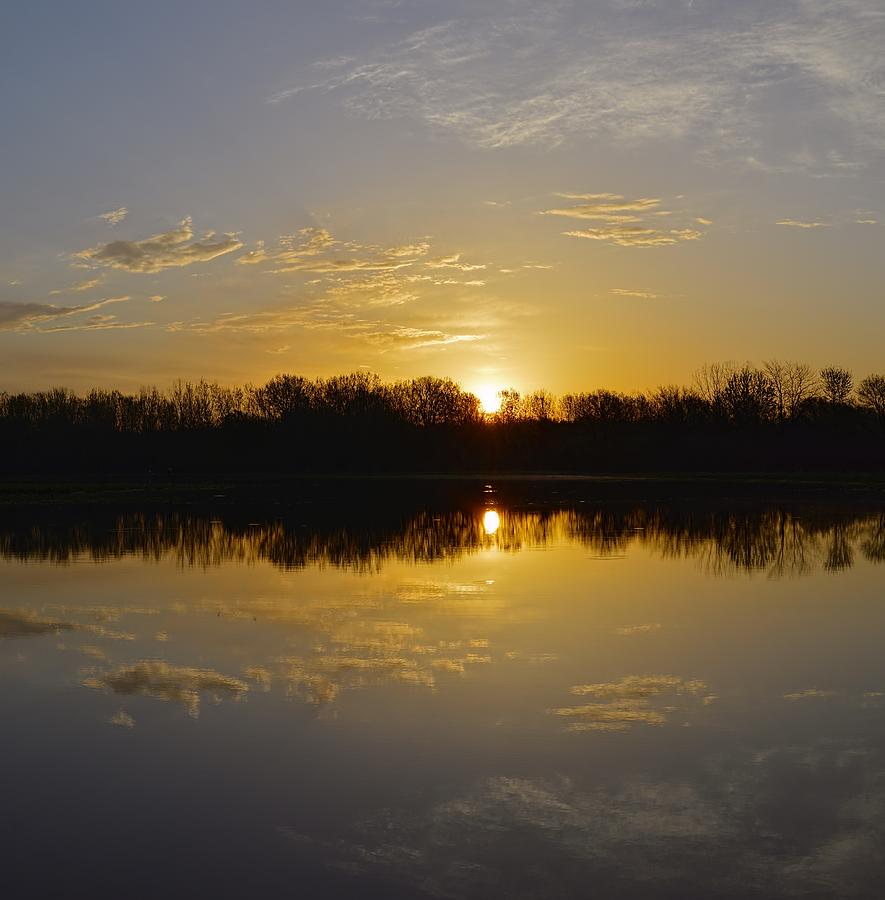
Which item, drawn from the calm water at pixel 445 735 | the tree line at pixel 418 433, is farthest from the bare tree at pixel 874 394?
the calm water at pixel 445 735

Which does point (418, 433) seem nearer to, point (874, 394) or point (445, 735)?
point (874, 394)

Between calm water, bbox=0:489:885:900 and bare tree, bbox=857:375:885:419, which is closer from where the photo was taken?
calm water, bbox=0:489:885:900

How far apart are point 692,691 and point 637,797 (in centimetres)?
354

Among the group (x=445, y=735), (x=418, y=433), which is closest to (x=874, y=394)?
(x=418, y=433)

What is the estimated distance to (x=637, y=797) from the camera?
25.5 feet

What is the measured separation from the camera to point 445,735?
943 cm

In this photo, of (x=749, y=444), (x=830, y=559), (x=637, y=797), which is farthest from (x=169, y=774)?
(x=749, y=444)

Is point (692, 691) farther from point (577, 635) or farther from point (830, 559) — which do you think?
point (830, 559)

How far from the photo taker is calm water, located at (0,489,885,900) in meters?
6.62

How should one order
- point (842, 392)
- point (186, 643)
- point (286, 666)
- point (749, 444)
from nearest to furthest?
point (286, 666)
point (186, 643)
point (749, 444)
point (842, 392)

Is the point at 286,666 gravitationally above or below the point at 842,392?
below

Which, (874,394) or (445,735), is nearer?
(445,735)

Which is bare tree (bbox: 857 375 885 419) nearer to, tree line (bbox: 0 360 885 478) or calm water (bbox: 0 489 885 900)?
tree line (bbox: 0 360 885 478)

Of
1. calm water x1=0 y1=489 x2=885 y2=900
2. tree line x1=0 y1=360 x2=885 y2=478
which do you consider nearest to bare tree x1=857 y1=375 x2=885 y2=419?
tree line x1=0 y1=360 x2=885 y2=478
